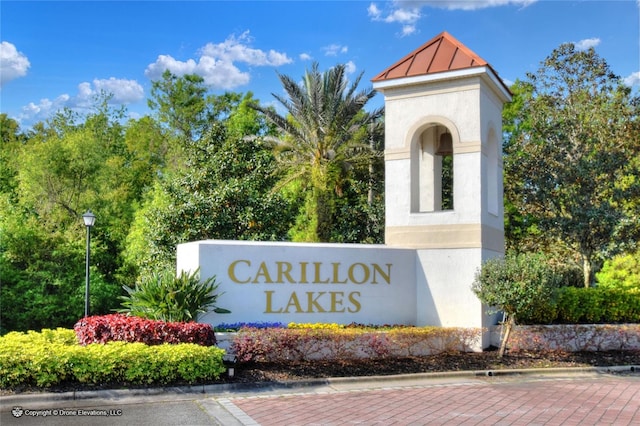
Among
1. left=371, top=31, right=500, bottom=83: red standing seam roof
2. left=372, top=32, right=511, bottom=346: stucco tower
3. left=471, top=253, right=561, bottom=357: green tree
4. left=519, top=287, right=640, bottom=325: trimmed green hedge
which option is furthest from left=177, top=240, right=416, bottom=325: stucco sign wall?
left=371, top=31, right=500, bottom=83: red standing seam roof

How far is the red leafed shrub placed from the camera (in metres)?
11.6

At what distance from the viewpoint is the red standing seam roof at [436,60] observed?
50.6 ft

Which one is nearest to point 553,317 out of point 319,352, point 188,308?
point 319,352

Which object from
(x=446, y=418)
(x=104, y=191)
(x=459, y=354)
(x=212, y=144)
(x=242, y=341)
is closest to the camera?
(x=446, y=418)

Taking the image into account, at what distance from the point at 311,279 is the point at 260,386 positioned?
3732 mm

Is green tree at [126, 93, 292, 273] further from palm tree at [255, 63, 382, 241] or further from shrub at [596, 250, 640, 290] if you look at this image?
shrub at [596, 250, 640, 290]

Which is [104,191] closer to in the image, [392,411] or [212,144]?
[212,144]

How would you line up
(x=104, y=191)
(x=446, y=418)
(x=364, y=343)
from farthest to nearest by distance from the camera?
(x=104, y=191), (x=364, y=343), (x=446, y=418)

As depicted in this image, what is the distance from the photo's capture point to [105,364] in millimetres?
10422

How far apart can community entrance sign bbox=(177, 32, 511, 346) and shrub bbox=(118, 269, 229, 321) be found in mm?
437

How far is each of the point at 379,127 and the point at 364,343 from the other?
1482cm

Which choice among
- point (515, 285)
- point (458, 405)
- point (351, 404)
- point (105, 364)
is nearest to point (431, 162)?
point (515, 285)

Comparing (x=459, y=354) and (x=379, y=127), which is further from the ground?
(x=379, y=127)

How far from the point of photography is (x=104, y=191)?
3366 cm
